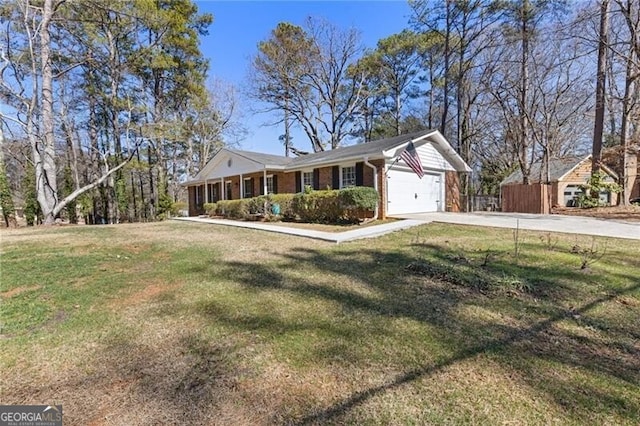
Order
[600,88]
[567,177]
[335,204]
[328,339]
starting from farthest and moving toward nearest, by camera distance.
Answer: [567,177] < [600,88] < [335,204] < [328,339]

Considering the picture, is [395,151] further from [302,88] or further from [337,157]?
[302,88]

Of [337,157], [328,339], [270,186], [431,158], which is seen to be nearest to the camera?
[328,339]

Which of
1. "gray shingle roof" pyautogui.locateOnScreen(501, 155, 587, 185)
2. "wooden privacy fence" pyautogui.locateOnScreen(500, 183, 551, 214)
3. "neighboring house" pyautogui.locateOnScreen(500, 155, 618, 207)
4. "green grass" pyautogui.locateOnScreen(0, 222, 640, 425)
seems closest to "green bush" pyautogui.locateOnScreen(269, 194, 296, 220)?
"green grass" pyautogui.locateOnScreen(0, 222, 640, 425)

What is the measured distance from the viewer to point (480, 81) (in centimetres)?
2042

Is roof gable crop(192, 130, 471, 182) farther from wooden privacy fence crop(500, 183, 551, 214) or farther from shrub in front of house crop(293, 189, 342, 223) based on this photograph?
wooden privacy fence crop(500, 183, 551, 214)

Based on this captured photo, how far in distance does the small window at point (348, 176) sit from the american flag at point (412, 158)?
81.5 inches

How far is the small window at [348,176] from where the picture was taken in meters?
13.4

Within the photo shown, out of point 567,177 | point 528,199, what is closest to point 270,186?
point 528,199

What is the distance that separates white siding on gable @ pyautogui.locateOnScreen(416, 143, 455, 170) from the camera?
14329mm

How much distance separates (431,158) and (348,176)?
13.9 ft

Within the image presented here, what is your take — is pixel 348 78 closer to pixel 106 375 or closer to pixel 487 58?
pixel 487 58

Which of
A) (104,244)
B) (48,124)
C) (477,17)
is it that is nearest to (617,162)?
(477,17)

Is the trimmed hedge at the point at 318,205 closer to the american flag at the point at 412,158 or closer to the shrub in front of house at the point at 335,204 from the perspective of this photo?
the shrub in front of house at the point at 335,204

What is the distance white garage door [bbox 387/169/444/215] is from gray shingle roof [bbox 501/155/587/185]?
1080 centimetres
